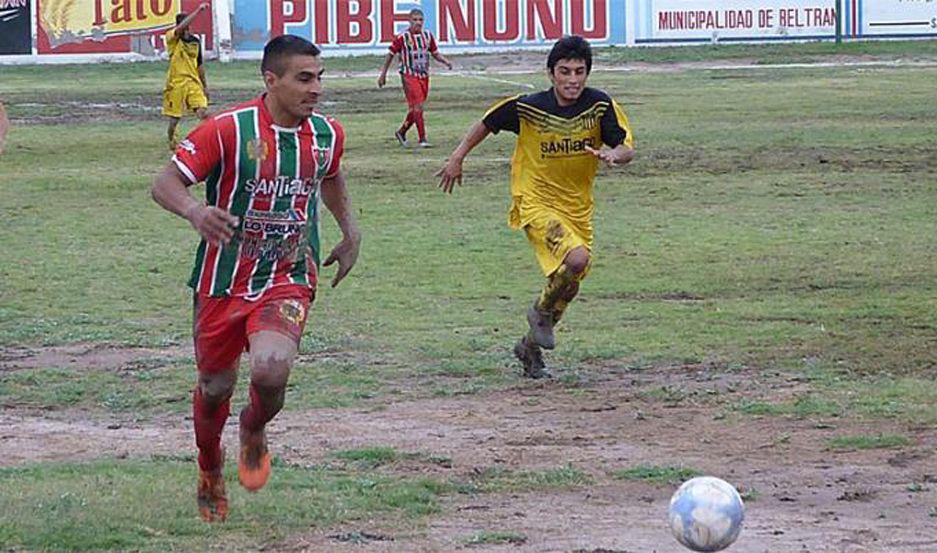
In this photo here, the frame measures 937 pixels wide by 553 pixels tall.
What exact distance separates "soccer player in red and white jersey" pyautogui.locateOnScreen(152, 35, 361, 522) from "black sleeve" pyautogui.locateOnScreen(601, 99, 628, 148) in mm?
3693

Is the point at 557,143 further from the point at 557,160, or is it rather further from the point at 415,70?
the point at 415,70

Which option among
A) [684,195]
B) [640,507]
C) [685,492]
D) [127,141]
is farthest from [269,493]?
[127,141]

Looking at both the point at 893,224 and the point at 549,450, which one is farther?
the point at 893,224

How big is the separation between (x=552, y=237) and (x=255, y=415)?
154 inches

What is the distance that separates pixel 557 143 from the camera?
1116cm

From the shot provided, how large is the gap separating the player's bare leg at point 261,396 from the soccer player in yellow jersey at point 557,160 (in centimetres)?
357

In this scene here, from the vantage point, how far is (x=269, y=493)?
313 inches

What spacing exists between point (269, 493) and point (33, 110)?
26.8m

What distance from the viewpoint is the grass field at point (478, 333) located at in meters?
7.91

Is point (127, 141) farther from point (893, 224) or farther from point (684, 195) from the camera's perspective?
point (893, 224)

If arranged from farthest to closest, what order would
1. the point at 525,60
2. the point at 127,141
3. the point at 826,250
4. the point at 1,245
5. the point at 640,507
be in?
1. the point at 525,60
2. the point at 127,141
3. the point at 1,245
4. the point at 826,250
5. the point at 640,507

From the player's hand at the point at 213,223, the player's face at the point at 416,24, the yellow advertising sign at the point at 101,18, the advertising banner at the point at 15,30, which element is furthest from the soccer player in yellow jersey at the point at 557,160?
the yellow advertising sign at the point at 101,18

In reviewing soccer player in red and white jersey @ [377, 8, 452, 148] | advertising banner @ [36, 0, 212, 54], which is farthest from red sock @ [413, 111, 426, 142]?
advertising banner @ [36, 0, 212, 54]

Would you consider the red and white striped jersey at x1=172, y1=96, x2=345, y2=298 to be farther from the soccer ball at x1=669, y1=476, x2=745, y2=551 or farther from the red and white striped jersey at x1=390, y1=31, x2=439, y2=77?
the red and white striped jersey at x1=390, y1=31, x2=439, y2=77
